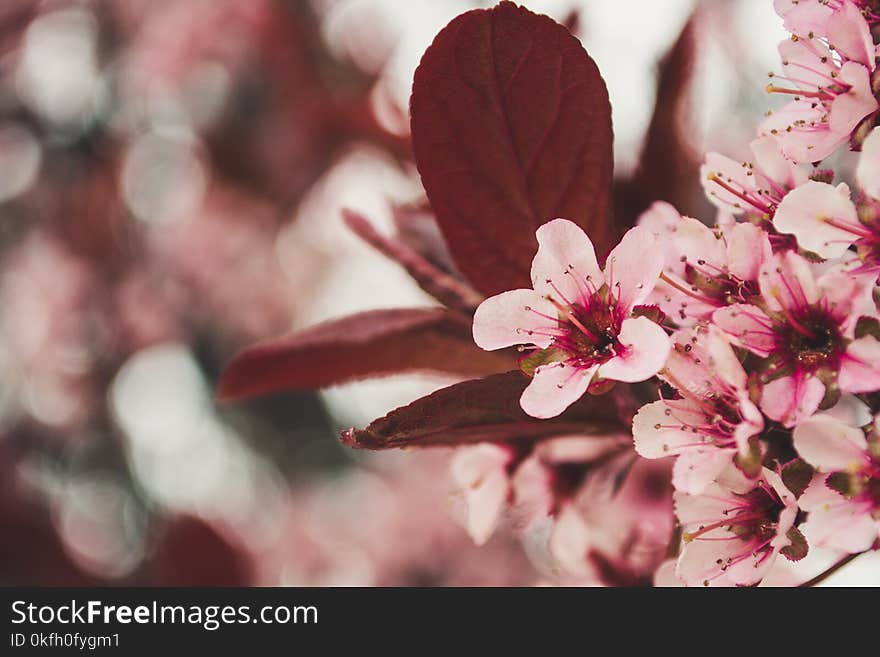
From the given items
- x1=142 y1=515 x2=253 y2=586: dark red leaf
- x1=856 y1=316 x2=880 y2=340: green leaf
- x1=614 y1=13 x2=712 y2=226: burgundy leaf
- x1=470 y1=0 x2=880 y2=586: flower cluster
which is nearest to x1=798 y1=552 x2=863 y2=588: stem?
x1=470 y1=0 x2=880 y2=586: flower cluster

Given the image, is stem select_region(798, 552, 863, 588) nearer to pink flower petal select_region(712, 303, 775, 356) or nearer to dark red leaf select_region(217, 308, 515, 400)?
pink flower petal select_region(712, 303, 775, 356)

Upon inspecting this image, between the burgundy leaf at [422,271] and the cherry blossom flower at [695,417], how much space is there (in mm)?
176

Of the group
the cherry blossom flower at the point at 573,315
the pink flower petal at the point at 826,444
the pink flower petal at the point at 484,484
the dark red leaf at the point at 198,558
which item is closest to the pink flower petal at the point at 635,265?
the cherry blossom flower at the point at 573,315

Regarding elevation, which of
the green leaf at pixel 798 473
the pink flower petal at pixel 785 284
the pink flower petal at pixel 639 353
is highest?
the pink flower petal at pixel 785 284

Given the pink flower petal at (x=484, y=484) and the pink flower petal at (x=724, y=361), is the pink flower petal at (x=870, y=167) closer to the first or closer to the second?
the pink flower petal at (x=724, y=361)

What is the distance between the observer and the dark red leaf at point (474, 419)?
0.42 metres

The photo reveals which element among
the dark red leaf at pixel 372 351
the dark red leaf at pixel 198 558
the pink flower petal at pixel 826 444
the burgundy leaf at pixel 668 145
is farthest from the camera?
the dark red leaf at pixel 198 558

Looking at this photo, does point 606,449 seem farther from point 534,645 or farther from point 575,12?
point 575,12

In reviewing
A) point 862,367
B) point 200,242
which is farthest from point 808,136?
point 200,242

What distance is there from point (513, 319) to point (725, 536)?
0.55 ft

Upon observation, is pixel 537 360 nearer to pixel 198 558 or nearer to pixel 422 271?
pixel 422 271

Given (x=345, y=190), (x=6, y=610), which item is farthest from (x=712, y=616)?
(x=345, y=190)

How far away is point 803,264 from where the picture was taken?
0.41 m

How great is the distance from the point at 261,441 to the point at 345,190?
3676 millimetres
